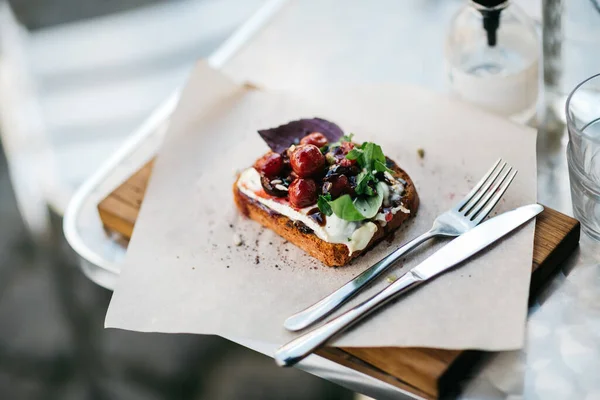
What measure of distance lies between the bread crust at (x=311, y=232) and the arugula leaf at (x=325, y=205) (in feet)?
0.15

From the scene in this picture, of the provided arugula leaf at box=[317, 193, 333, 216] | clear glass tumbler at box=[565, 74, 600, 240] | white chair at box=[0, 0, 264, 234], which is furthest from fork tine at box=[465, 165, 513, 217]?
white chair at box=[0, 0, 264, 234]

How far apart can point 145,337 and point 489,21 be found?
3.99 ft

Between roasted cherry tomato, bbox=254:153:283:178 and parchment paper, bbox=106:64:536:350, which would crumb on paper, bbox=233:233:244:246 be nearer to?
Result: parchment paper, bbox=106:64:536:350

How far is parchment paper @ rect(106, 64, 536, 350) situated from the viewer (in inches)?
43.5

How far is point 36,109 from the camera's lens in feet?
7.86

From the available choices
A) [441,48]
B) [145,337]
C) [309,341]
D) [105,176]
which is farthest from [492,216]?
[145,337]

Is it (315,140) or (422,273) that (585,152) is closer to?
(422,273)

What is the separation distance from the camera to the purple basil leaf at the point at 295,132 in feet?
4.50

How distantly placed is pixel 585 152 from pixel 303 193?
0.41m

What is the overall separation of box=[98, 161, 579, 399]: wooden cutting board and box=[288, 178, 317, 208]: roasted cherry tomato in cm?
23

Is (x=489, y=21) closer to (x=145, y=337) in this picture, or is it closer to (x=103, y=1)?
(x=145, y=337)

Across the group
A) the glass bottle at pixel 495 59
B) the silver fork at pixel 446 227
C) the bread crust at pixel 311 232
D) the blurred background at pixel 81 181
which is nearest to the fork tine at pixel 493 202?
the silver fork at pixel 446 227

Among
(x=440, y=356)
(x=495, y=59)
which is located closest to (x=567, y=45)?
(x=495, y=59)

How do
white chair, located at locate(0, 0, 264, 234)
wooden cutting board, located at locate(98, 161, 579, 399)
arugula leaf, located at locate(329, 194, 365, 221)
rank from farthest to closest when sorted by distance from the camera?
white chair, located at locate(0, 0, 264, 234)
arugula leaf, located at locate(329, 194, 365, 221)
wooden cutting board, located at locate(98, 161, 579, 399)
